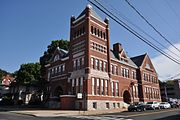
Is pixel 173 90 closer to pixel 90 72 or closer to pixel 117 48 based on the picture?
pixel 117 48

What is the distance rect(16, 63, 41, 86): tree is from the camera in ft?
161

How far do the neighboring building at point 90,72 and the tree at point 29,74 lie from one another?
367 cm

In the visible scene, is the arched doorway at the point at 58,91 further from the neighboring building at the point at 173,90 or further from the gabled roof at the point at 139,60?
the neighboring building at the point at 173,90

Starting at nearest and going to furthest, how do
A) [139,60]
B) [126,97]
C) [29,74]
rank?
[126,97], [29,74], [139,60]

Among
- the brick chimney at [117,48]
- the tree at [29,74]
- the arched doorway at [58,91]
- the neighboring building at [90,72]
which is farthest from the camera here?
the brick chimney at [117,48]

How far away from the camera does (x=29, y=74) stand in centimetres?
4981

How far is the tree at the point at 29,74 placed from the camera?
49.1m

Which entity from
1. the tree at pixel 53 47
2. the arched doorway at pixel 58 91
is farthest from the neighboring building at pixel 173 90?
the arched doorway at pixel 58 91

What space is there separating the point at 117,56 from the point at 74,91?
49.9 feet

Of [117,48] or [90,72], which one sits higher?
[117,48]

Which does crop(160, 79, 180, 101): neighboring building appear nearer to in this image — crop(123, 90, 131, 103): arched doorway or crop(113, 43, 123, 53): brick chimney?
crop(123, 90, 131, 103): arched doorway

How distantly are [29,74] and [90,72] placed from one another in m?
21.3

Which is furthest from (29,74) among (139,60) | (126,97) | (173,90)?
(173,90)

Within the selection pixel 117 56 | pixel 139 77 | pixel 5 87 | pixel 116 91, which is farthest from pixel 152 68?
pixel 5 87
